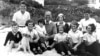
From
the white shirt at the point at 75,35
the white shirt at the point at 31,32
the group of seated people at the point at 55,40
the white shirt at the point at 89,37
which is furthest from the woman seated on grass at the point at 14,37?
the white shirt at the point at 89,37

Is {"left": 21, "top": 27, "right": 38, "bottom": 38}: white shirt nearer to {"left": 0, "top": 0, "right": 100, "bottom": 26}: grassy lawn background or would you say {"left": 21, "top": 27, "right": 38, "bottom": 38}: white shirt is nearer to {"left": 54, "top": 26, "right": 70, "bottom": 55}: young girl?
{"left": 54, "top": 26, "right": 70, "bottom": 55}: young girl

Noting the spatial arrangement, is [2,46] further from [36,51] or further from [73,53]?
[73,53]

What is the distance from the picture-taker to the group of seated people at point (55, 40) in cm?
439

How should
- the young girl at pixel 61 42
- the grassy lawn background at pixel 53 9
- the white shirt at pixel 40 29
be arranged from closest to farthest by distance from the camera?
the young girl at pixel 61 42 → the white shirt at pixel 40 29 → the grassy lawn background at pixel 53 9

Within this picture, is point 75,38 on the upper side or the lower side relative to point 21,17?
lower

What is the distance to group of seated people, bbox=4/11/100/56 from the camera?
4395 millimetres

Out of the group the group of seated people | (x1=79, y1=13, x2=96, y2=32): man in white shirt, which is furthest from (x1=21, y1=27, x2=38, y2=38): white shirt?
(x1=79, y1=13, x2=96, y2=32): man in white shirt

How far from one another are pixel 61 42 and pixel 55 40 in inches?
10.7

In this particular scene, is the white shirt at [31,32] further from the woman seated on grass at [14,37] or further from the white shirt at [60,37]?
the white shirt at [60,37]

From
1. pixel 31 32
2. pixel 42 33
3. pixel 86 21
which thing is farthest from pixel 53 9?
pixel 31 32

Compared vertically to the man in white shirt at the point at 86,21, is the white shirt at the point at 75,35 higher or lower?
lower

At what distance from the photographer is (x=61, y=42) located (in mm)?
4445

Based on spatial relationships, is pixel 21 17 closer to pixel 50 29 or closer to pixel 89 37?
pixel 50 29

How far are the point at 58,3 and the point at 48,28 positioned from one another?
30.3ft
